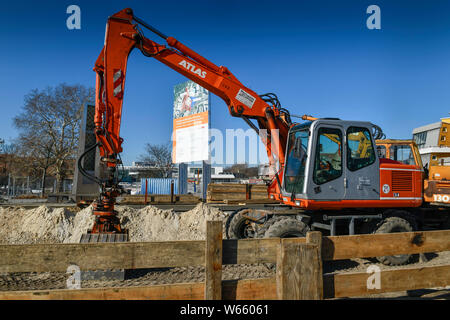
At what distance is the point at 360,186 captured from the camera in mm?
6137

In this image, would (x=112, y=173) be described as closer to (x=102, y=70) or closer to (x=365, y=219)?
(x=102, y=70)

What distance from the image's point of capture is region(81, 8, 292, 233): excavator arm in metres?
5.98

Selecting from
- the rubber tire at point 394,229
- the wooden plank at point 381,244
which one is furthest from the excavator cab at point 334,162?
the wooden plank at point 381,244

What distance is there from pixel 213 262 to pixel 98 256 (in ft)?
3.29

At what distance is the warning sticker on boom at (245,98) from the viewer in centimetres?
712

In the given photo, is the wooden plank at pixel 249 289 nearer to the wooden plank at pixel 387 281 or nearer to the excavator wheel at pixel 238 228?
the wooden plank at pixel 387 281

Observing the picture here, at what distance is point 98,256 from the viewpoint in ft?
Answer: 8.96

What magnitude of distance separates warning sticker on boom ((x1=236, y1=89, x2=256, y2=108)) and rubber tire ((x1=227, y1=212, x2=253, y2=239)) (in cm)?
261

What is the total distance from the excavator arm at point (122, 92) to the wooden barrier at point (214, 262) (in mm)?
3221

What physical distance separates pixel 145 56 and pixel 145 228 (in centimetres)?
514

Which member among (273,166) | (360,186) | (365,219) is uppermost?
(273,166)

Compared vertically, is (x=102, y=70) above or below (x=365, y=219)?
above

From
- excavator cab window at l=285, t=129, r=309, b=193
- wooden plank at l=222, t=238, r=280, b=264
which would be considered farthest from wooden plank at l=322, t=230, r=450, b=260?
excavator cab window at l=285, t=129, r=309, b=193
